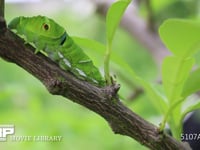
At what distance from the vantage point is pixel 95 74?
456mm

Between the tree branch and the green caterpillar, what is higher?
the green caterpillar

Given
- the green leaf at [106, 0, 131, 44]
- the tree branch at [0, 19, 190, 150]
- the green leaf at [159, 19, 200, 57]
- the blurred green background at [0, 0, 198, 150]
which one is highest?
the blurred green background at [0, 0, 198, 150]

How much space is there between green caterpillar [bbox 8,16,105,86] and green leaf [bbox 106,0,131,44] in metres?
0.04

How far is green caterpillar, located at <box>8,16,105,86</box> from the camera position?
17.1 inches

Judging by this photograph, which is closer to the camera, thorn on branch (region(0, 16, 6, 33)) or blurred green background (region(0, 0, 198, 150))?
thorn on branch (region(0, 16, 6, 33))

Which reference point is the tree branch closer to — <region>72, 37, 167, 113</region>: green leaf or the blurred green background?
<region>72, 37, 167, 113</region>: green leaf

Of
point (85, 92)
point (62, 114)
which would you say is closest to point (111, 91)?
point (85, 92)

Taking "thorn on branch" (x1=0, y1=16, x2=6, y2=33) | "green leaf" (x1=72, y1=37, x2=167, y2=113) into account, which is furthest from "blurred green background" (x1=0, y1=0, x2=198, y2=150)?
"thorn on branch" (x1=0, y1=16, x2=6, y2=33)

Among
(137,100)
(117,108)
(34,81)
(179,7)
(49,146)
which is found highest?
(179,7)

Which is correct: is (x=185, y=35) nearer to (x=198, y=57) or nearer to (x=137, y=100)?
(x=198, y=57)

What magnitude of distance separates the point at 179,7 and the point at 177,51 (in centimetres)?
77

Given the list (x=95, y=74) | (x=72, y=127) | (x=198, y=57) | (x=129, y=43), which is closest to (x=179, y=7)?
(x=129, y=43)

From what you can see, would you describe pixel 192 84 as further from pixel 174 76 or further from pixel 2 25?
pixel 2 25

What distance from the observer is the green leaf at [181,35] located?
0.38 m
